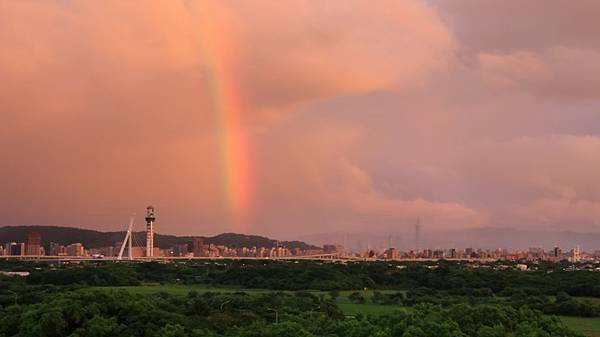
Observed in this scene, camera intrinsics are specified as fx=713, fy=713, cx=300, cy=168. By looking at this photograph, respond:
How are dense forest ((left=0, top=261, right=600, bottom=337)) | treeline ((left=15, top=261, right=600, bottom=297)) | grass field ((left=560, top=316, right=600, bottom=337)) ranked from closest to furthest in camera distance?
1. dense forest ((left=0, top=261, right=600, bottom=337))
2. grass field ((left=560, top=316, right=600, bottom=337))
3. treeline ((left=15, top=261, right=600, bottom=297))

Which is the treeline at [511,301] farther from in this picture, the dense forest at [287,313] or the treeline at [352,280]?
the treeline at [352,280]

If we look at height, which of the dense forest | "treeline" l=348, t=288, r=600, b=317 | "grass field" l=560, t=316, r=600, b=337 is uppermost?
the dense forest

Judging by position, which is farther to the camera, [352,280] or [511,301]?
[352,280]

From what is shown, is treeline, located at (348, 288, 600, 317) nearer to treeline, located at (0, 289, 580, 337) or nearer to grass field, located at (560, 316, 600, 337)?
grass field, located at (560, 316, 600, 337)

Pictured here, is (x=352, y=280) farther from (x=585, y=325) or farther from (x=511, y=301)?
(x=585, y=325)

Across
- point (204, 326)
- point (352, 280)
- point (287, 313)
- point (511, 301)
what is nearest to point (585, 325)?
point (511, 301)

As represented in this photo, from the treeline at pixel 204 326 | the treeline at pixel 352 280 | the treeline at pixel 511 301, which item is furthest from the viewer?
the treeline at pixel 352 280

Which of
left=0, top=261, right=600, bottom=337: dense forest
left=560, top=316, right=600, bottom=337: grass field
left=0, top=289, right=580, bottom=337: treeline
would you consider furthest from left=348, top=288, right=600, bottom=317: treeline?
left=0, top=289, right=580, bottom=337: treeline

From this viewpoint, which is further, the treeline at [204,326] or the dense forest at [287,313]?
the dense forest at [287,313]

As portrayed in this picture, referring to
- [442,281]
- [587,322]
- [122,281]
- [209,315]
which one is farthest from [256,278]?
[209,315]

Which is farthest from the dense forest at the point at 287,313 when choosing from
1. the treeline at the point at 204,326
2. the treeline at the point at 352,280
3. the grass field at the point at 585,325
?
the grass field at the point at 585,325

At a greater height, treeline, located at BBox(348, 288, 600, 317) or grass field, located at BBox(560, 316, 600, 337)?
treeline, located at BBox(348, 288, 600, 317)
